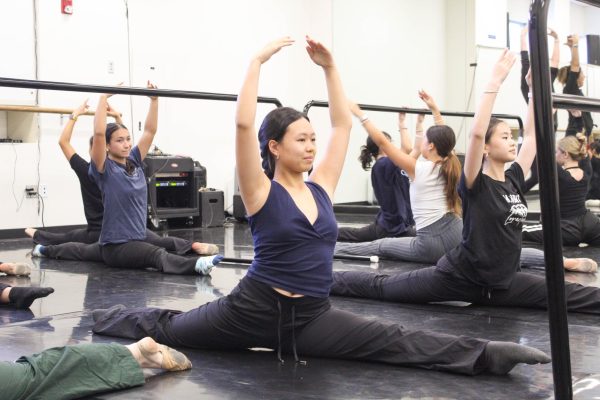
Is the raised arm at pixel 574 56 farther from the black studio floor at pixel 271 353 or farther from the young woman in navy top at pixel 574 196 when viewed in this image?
the black studio floor at pixel 271 353

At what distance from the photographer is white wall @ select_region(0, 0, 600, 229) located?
303 inches

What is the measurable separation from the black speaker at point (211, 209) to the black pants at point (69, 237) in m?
2.44

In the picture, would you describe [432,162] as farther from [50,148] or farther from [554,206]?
[50,148]

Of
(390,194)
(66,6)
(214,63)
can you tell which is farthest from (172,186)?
→ (390,194)

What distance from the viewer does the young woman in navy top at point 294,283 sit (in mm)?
2488

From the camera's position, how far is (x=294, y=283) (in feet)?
8.41

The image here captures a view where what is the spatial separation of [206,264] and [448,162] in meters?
1.53

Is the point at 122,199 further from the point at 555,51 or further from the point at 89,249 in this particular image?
the point at 555,51

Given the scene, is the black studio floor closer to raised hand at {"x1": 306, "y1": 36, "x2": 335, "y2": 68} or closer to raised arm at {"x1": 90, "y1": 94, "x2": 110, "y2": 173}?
raised arm at {"x1": 90, "y1": 94, "x2": 110, "y2": 173}

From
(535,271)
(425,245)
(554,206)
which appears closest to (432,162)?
(425,245)

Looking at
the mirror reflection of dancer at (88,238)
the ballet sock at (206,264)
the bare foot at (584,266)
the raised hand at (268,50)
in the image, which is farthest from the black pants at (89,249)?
the raised hand at (268,50)

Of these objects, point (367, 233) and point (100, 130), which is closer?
point (100, 130)

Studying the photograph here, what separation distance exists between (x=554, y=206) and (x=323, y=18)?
9.15m

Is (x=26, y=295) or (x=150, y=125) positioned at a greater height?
(x=150, y=125)
